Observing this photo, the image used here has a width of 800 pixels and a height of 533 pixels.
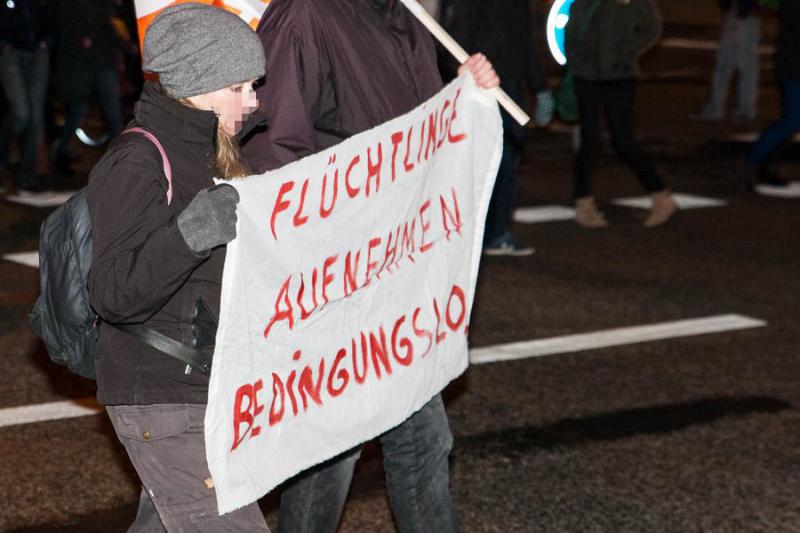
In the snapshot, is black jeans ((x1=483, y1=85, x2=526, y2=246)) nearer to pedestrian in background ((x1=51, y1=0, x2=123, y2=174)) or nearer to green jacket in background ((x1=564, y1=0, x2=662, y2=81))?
green jacket in background ((x1=564, y1=0, x2=662, y2=81))

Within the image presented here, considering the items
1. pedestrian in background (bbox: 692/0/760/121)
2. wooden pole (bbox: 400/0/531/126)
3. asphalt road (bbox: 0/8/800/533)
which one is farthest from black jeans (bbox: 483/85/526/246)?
pedestrian in background (bbox: 692/0/760/121)

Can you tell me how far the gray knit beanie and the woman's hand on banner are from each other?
1135 millimetres

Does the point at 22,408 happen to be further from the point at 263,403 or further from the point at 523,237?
the point at 523,237

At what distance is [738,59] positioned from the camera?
1727 centimetres

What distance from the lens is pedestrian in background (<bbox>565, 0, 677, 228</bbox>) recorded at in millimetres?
9882

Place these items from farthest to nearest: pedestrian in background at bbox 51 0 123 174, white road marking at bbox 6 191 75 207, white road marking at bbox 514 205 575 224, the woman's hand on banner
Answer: pedestrian in background at bbox 51 0 123 174 → white road marking at bbox 6 191 75 207 → white road marking at bbox 514 205 575 224 → the woman's hand on banner

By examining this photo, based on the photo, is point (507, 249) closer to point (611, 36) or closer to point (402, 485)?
point (611, 36)

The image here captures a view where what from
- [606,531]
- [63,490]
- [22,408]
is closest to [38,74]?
[22,408]

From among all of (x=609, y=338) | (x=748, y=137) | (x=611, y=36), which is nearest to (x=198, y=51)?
(x=609, y=338)

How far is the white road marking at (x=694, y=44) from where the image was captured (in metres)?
27.8

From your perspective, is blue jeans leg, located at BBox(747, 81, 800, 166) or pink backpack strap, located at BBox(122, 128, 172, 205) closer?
pink backpack strap, located at BBox(122, 128, 172, 205)

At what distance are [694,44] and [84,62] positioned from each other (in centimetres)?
1952

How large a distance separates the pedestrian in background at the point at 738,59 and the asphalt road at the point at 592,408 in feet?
23.9

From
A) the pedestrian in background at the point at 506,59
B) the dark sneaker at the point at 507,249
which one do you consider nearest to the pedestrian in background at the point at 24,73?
the pedestrian in background at the point at 506,59
